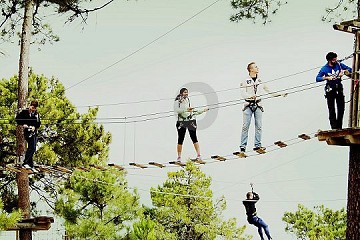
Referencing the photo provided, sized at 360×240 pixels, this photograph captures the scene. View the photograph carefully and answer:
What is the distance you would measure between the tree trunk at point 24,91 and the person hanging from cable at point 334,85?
714 cm

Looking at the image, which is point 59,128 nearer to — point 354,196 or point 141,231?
point 141,231

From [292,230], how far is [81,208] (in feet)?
23.9

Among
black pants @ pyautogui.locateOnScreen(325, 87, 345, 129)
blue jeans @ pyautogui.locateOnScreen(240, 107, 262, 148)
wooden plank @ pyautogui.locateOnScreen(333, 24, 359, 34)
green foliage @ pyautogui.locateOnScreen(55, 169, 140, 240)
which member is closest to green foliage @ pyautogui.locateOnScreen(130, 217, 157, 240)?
green foliage @ pyautogui.locateOnScreen(55, 169, 140, 240)

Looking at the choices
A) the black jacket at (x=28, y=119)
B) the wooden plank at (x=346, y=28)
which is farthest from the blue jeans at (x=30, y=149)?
the wooden plank at (x=346, y=28)

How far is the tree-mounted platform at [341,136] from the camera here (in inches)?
371

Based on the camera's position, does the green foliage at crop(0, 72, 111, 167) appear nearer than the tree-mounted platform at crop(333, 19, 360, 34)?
No

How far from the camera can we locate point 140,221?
1862 centimetres

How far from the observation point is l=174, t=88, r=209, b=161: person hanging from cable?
1088 centimetres

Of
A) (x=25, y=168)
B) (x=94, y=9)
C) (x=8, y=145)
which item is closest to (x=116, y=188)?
(x=8, y=145)

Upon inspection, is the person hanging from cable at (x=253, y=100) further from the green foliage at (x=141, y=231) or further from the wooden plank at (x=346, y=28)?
the green foliage at (x=141, y=231)

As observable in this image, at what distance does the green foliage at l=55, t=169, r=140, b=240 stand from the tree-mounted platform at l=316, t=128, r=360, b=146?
8.82 m

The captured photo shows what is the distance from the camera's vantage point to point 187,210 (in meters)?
22.3

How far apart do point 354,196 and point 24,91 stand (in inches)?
292

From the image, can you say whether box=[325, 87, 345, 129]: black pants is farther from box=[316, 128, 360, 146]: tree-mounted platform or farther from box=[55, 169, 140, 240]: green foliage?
box=[55, 169, 140, 240]: green foliage
